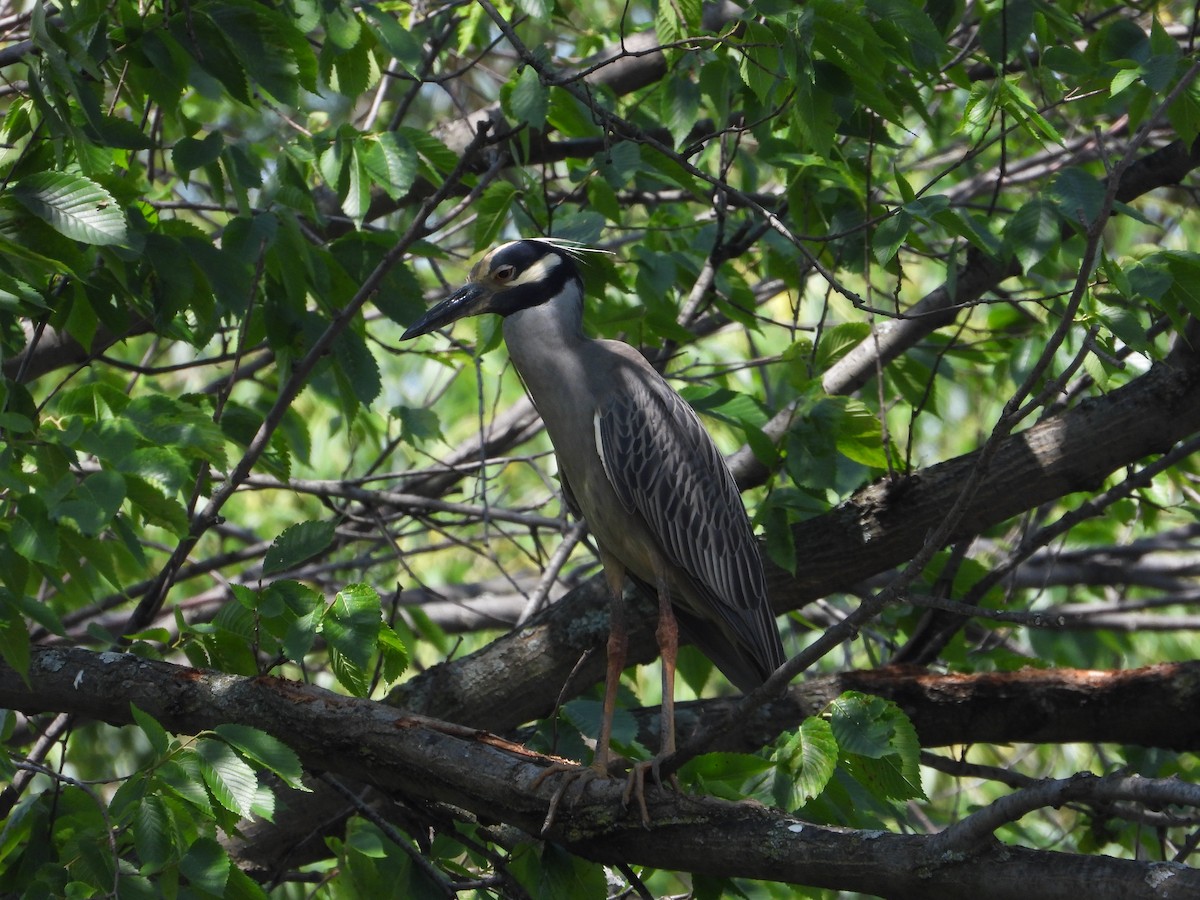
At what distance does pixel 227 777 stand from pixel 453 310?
1766 millimetres

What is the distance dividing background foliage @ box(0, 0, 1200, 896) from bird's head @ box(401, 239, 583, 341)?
10cm

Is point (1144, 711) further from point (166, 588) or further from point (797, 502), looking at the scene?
point (166, 588)

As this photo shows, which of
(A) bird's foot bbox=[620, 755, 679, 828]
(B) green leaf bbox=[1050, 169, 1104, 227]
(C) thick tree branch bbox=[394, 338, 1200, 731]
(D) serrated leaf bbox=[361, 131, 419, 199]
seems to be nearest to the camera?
(A) bird's foot bbox=[620, 755, 679, 828]

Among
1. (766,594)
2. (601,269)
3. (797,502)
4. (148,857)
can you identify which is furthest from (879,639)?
(148,857)

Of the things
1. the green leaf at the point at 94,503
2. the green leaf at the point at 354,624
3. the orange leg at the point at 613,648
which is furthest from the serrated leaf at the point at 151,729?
the orange leg at the point at 613,648

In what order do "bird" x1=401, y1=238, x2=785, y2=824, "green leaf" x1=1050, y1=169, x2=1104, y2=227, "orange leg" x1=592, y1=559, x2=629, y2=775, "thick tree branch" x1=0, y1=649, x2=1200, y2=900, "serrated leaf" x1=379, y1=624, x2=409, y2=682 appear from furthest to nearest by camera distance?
"bird" x1=401, y1=238, x2=785, y2=824 → "orange leg" x1=592, y1=559, x2=629, y2=775 → "green leaf" x1=1050, y1=169, x2=1104, y2=227 → "serrated leaf" x1=379, y1=624, x2=409, y2=682 → "thick tree branch" x1=0, y1=649, x2=1200, y2=900

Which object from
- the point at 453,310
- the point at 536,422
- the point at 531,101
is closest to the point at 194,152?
the point at 531,101

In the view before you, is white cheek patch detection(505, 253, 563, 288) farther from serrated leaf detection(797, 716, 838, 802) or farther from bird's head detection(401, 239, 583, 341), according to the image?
serrated leaf detection(797, 716, 838, 802)

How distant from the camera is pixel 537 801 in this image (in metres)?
2.64

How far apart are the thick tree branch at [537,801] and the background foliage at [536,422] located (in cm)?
1

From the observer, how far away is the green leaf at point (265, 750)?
2307mm

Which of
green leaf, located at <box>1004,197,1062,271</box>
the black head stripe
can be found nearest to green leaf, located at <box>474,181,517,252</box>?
the black head stripe

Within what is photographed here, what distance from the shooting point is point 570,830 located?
103 inches

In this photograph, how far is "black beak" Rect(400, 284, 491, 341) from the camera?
351 cm
